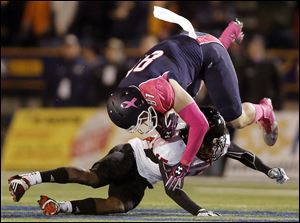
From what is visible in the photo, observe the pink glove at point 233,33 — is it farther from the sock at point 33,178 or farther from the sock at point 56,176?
the sock at point 33,178

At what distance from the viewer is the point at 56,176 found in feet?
20.0

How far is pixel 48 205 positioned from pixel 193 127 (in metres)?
0.87

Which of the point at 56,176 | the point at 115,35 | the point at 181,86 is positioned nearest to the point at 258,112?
the point at 181,86

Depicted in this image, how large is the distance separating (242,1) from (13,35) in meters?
2.76

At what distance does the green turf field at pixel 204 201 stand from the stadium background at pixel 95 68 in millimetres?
456

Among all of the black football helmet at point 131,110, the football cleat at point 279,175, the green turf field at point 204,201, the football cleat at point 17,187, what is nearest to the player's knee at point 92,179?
the football cleat at point 17,187

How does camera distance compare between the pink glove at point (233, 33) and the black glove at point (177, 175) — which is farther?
the pink glove at point (233, 33)

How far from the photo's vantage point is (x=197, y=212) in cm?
601

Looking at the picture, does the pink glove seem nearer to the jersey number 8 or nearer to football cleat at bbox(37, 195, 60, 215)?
the jersey number 8

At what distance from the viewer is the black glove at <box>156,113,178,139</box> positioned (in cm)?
583

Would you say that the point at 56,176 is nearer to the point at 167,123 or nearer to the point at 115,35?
the point at 167,123

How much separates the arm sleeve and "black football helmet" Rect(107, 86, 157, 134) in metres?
0.19

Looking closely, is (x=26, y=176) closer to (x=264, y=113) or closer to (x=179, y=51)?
(x=179, y=51)

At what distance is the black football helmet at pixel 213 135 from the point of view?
5.95 metres
